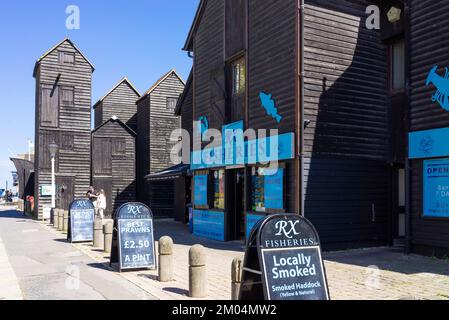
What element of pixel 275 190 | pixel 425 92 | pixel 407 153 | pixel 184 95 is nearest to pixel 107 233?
pixel 275 190

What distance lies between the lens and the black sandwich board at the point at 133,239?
9.98 metres

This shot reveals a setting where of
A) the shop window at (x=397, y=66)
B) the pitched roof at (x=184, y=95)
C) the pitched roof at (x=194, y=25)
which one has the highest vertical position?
the pitched roof at (x=194, y=25)

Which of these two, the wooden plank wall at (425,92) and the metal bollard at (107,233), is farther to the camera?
the metal bollard at (107,233)

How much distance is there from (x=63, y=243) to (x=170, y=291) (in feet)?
27.9

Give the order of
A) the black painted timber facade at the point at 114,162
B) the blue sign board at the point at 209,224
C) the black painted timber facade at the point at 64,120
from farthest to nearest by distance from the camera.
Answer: the black painted timber facade at the point at 114,162 < the black painted timber facade at the point at 64,120 < the blue sign board at the point at 209,224

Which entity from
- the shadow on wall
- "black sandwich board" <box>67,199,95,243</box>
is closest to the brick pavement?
the shadow on wall

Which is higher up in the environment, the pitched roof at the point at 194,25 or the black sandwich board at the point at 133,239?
the pitched roof at the point at 194,25

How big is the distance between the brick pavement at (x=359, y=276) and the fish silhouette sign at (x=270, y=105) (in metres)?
3.93

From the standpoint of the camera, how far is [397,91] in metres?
13.7

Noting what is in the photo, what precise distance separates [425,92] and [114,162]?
71.2 feet

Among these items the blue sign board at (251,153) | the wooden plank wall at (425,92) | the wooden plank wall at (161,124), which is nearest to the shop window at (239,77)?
the blue sign board at (251,153)

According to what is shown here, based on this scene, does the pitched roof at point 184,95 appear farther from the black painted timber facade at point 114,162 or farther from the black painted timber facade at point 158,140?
the black painted timber facade at point 114,162

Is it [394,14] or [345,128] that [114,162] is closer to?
[345,128]

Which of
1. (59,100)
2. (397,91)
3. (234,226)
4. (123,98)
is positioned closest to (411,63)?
(397,91)
